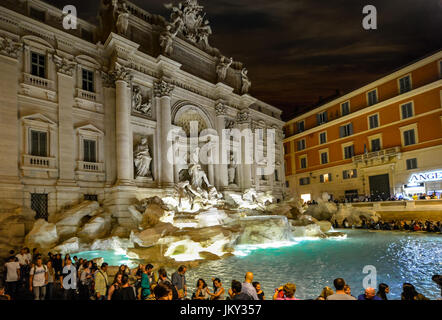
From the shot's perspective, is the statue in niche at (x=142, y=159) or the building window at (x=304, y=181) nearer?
the statue in niche at (x=142, y=159)

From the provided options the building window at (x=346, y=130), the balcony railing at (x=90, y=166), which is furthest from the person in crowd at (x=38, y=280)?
the building window at (x=346, y=130)

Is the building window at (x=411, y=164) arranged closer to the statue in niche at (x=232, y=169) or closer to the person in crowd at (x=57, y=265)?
the statue in niche at (x=232, y=169)

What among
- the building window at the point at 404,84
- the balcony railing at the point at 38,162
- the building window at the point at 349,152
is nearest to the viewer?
the balcony railing at the point at 38,162

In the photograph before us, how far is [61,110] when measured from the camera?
Result: 15.9 m

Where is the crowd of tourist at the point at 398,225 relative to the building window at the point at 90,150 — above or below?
below

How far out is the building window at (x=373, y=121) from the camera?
29.1 m

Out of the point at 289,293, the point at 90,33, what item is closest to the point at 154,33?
the point at 90,33

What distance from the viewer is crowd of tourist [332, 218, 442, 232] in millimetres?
18438

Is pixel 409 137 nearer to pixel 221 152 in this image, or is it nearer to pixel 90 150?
pixel 221 152

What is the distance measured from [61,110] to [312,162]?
29.3 meters

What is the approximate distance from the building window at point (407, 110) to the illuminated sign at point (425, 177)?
5449mm

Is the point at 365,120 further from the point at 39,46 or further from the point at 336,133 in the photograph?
the point at 39,46

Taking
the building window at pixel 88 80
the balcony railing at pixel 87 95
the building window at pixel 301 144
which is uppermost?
the building window at pixel 88 80

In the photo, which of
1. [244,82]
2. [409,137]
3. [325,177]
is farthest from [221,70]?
[325,177]
